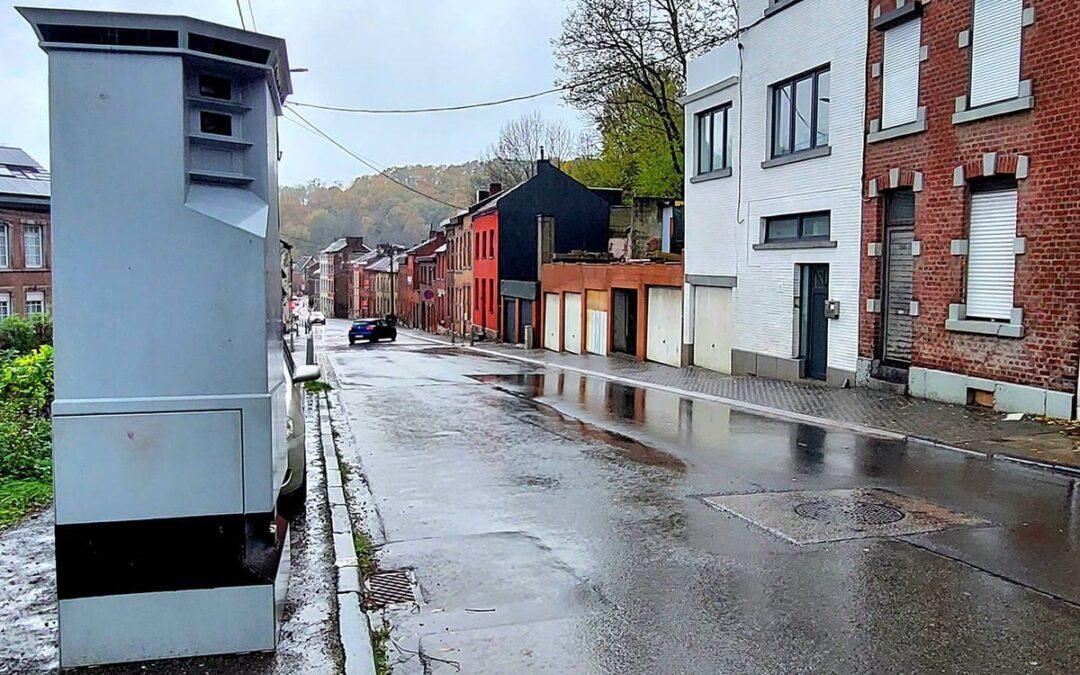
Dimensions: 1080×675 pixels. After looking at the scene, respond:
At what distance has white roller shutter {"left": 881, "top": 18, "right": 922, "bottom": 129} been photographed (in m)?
15.4

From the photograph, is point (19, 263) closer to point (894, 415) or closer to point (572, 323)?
point (572, 323)

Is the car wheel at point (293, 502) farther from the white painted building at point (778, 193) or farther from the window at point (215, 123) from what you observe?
the white painted building at point (778, 193)

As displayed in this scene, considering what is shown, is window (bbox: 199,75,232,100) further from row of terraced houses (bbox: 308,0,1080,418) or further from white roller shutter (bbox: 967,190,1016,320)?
white roller shutter (bbox: 967,190,1016,320)

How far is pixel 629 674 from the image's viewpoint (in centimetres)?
445

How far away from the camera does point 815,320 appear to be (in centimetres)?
1884

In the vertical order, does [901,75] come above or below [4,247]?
above

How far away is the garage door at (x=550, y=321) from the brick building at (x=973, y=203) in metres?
21.1

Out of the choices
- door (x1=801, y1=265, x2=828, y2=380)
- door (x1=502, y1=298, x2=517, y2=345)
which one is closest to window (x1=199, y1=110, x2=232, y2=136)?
door (x1=801, y1=265, x2=828, y2=380)

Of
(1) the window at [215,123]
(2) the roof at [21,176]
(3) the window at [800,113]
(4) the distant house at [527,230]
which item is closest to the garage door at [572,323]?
(4) the distant house at [527,230]

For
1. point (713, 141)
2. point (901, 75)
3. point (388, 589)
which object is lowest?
point (388, 589)

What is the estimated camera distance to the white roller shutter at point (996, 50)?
13148mm

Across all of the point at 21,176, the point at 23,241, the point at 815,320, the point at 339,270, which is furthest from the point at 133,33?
the point at 339,270

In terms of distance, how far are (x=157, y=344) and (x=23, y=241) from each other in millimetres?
39241

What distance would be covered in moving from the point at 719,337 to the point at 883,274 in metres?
6.67
